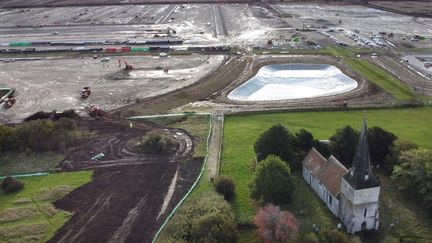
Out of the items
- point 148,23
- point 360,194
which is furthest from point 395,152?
point 148,23

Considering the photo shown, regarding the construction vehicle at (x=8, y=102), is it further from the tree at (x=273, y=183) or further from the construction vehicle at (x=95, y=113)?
the tree at (x=273, y=183)

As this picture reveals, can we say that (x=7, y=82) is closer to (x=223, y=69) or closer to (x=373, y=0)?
(x=223, y=69)

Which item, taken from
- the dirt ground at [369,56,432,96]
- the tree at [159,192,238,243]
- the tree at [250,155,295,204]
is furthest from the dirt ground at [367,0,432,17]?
the tree at [159,192,238,243]

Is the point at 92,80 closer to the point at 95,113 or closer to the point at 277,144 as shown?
the point at 95,113

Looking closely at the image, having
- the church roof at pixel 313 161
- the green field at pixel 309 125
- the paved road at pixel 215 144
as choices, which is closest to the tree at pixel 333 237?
the church roof at pixel 313 161

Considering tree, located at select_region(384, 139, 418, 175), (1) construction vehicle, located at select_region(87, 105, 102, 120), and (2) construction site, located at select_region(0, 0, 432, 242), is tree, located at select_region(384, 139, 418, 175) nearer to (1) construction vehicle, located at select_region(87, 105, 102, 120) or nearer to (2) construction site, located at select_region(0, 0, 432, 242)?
(2) construction site, located at select_region(0, 0, 432, 242)

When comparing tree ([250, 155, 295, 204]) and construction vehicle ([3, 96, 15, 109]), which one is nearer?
tree ([250, 155, 295, 204])

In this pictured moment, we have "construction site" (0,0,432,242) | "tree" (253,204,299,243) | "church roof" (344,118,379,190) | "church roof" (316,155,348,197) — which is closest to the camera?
"tree" (253,204,299,243)

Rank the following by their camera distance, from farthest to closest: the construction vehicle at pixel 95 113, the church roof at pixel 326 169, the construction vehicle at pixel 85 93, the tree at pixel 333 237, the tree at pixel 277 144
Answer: the construction vehicle at pixel 85 93
the construction vehicle at pixel 95 113
the tree at pixel 277 144
the church roof at pixel 326 169
the tree at pixel 333 237
